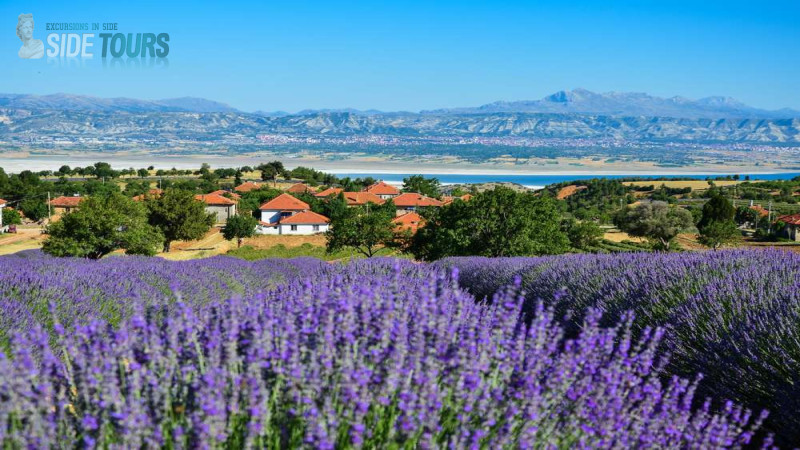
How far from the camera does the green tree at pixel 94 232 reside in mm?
22359

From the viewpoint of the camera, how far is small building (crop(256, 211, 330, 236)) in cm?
6306

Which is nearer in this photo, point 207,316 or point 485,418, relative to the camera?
point 485,418

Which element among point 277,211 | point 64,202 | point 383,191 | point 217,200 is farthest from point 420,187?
point 64,202

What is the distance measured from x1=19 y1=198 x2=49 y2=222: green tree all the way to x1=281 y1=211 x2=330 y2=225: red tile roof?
22.9 meters

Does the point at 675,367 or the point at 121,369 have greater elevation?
the point at 121,369

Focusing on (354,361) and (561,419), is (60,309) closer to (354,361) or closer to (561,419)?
(354,361)

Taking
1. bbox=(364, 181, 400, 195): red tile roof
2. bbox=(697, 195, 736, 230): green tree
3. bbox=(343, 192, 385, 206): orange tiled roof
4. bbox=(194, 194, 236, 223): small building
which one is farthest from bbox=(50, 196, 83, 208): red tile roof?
bbox=(697, 195, 736, 230): green tree

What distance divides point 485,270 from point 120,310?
505cm

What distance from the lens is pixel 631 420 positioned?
9.89 ft

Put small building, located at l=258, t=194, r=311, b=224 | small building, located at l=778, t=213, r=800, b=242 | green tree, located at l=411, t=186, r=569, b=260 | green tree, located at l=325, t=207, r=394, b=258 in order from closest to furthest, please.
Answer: green tree, located at l=411, t=186, r=569, b=260 → green tree, located at l=325, t=207, r=394, b=258 → small building, located at l=778, t=213, r=800, b=242 → small building, located at l=258, t=194, r=311, b=224

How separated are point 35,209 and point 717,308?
70.6 meters

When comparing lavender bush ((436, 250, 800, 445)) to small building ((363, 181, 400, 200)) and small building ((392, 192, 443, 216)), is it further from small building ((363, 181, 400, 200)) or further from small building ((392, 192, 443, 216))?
small building ((363, 181, 400, 200))

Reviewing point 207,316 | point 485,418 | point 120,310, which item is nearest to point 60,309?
point 120,310

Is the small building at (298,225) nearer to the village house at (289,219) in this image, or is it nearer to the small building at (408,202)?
the village house at (289,219)
